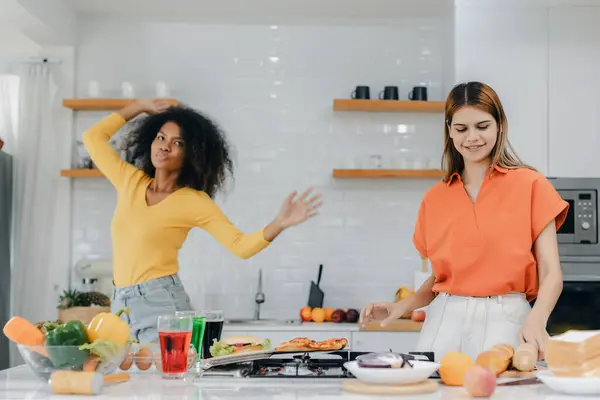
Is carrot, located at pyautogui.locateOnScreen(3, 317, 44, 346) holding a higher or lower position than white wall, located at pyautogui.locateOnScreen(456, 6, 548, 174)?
lower

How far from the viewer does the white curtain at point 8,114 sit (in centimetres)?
512

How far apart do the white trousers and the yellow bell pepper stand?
3.32ft

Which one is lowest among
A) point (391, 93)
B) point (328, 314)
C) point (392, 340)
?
point (392, 340)

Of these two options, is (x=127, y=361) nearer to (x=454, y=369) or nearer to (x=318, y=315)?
(x=454, y=369)

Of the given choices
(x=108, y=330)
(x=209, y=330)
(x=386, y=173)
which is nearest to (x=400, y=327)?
(x=386, y=173)

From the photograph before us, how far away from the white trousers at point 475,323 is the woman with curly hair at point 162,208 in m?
0.70

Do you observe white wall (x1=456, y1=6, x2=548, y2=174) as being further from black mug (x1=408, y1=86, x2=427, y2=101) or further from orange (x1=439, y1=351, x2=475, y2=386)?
orange (x1=439, y1=351, x2=475, y2=386)

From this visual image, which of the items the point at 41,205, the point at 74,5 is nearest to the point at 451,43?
the point at 74,5

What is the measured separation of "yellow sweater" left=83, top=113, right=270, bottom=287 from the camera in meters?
3.29

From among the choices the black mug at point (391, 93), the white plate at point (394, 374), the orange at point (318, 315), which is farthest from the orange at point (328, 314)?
the white plate at point (394, 374)

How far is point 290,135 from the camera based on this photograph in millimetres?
5246

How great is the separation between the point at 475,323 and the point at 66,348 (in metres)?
1.26

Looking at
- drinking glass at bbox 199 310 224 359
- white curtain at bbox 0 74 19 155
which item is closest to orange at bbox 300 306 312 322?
white curtain at bbox 0 74 19 155

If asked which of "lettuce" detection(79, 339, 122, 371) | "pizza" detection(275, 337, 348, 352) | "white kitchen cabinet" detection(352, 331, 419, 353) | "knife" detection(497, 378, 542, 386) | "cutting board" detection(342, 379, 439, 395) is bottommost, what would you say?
"white kitchen cabinet" detection(352, 331, 419, 353)
